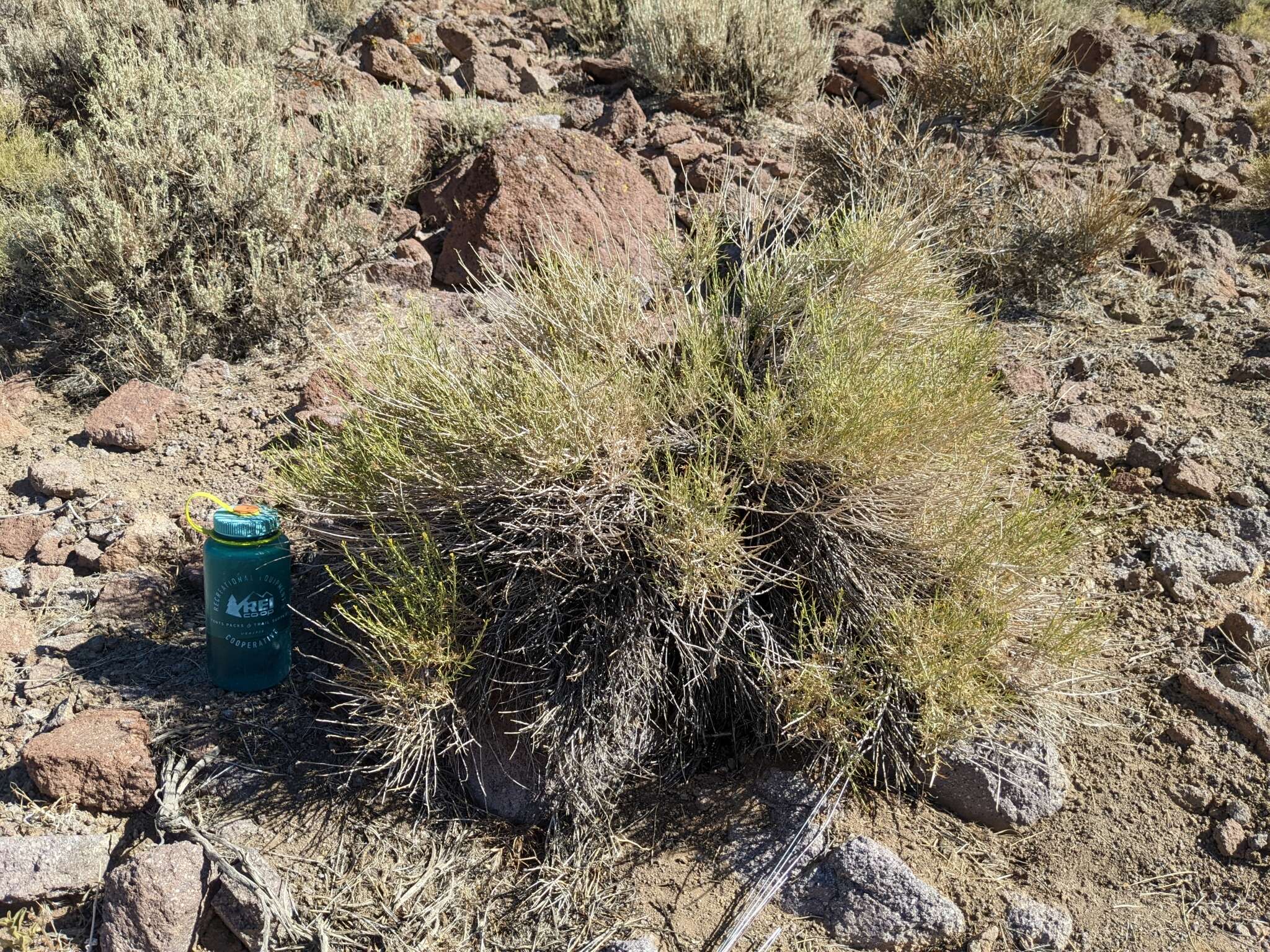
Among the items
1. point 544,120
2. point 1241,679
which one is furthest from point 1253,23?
point 1241,679

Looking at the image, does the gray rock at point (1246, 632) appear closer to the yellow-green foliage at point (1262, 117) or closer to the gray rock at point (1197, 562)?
the gray rock at point (1197, 562)

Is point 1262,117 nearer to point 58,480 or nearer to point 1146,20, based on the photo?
point 1146,20

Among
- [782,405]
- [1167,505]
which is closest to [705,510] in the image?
[782,405]

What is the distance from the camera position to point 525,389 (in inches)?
98.0

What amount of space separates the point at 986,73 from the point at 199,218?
416 cm

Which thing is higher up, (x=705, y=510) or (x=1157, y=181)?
(x=1157, y=181)

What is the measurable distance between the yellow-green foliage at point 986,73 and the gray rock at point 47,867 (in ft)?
16.4

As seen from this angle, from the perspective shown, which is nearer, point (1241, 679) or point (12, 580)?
point (1241, 679)

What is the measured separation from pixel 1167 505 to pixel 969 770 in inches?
53.4

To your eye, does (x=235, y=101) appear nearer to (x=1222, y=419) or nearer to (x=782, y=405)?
(x=782, y=405)

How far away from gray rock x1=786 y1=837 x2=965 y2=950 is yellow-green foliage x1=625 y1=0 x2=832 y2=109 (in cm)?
463

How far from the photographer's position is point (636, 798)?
252 centimetres

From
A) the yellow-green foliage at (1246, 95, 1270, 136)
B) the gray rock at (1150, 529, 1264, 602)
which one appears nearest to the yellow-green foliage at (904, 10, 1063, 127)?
the yellow-green foliage at (1246, 95, 1270, 136)

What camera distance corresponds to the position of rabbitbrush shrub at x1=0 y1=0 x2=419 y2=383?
3.96 meters
